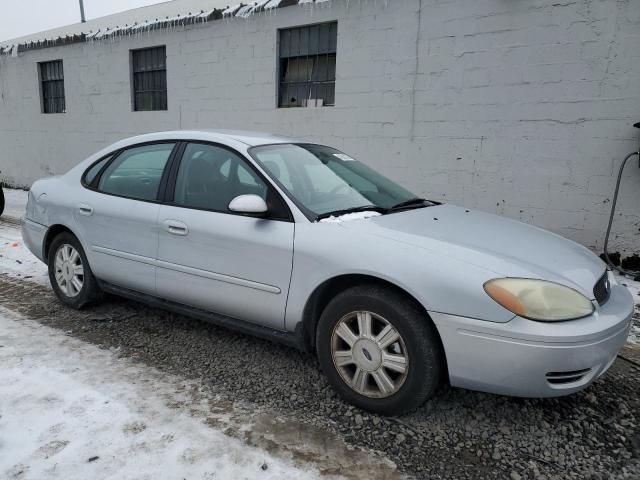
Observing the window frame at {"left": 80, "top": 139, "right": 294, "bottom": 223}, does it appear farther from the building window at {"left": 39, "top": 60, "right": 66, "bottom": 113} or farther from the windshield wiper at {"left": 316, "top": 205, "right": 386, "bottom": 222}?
the building window at {"left": 39, "top": 60, "right": 66, "bottom": 113}

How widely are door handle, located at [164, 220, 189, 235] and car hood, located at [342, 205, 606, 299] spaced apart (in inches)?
44.4

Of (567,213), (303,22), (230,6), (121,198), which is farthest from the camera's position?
(230,6)

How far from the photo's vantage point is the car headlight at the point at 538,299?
2.22 metres

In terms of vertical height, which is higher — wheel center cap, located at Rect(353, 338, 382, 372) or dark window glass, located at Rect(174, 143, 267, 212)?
dark window glass, located at Rect(174, 143, 267, 212)

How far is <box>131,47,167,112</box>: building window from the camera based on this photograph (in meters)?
9.90

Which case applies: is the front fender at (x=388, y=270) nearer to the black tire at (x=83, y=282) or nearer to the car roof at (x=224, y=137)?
the car roof at (x=224, y=137)

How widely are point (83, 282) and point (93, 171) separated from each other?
0.92m

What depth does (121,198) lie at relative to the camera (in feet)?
12.0

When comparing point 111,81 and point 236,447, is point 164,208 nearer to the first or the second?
point 236,447

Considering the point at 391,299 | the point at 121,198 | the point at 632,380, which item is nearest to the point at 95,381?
the point at 121,198

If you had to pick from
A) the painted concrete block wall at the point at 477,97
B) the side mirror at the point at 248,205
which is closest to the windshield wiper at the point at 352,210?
the side mirror at the point at 248,205

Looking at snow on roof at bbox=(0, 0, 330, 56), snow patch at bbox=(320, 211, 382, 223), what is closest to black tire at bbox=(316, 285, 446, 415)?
snow patch at bbox=(320, 211, 382, 223)

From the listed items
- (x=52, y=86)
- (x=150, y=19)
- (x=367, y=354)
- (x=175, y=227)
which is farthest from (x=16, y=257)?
(x=52, y=86)

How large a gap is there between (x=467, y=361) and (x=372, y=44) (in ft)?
19.3
